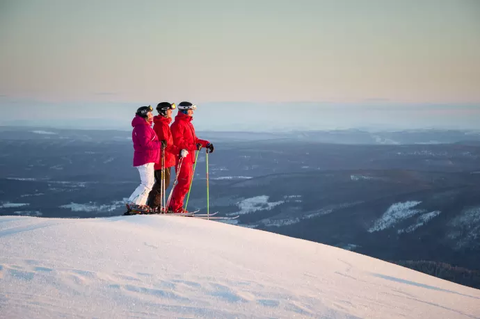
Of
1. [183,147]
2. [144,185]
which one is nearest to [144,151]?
[144,185]

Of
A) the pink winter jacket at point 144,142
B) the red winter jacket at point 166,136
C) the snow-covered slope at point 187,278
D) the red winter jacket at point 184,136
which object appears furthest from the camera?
the red winter jacket at point 184,136

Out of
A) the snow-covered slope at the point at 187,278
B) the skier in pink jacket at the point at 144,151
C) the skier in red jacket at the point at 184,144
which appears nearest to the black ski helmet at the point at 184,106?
the skier in red jacket at the point at 184,144

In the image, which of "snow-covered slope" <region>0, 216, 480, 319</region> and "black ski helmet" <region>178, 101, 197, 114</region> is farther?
"black ski helmet" <region>178, 101, 197, 114</region>

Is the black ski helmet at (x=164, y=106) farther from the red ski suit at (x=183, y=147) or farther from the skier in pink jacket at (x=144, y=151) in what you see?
the skier in pink jacket at (x=144, y=151)

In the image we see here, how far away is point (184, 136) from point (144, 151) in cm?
124

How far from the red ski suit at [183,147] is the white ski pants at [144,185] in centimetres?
95

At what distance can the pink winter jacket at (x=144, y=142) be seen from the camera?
966 centimetres

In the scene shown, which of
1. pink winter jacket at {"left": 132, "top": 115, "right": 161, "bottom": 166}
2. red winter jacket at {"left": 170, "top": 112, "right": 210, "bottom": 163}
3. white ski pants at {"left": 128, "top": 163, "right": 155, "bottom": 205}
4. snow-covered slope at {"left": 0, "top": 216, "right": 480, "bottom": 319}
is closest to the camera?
snow-covered slope at {"left": 0, "top": 216, "right": 480, "bottom": 319}

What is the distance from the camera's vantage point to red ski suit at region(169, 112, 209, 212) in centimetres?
1062

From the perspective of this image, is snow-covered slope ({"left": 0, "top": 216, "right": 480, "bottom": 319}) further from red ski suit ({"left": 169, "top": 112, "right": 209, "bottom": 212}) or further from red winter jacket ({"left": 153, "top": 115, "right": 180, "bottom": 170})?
red ski suit ({"left": 169, "top": 112, "right": 209, "bottom": 212})

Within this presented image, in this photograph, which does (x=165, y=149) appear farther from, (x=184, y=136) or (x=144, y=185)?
(x=144, y=185)

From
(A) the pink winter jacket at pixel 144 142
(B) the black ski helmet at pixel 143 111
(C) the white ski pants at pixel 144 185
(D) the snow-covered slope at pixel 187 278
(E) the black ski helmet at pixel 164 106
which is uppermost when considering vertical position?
(E) the black ski helmet at pixel 164 106

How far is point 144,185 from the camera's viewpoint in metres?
9.87

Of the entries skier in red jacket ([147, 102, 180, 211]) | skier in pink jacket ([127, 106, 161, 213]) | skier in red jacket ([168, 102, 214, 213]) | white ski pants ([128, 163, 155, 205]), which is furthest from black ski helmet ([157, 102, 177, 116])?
white ski pants ([128, 163, 155, 205])
